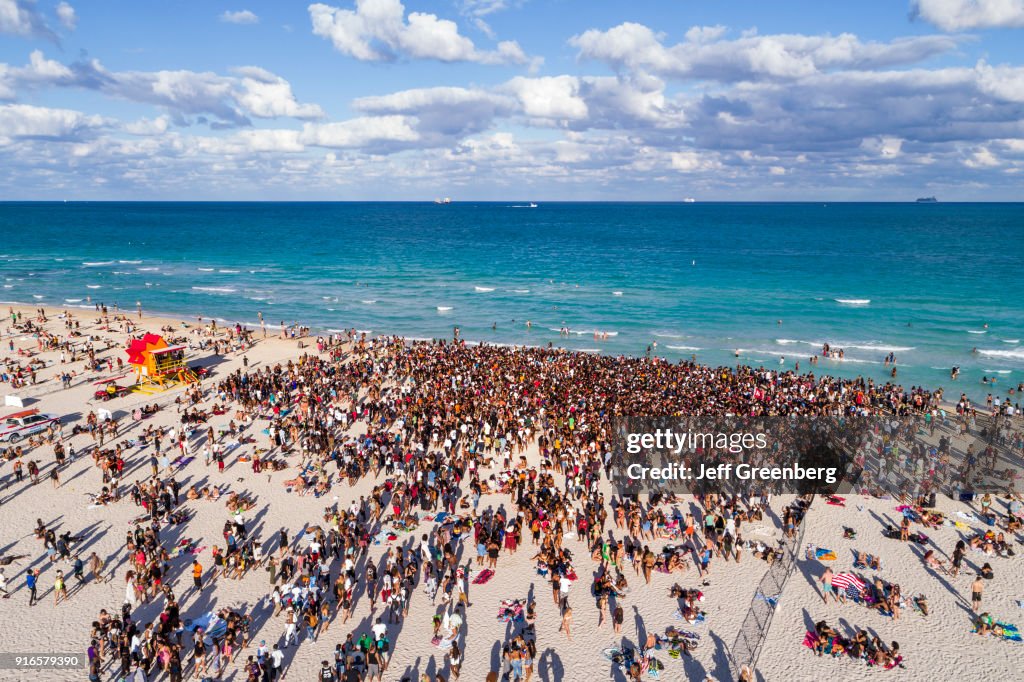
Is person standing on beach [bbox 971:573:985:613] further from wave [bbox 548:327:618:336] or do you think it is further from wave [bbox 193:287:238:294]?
wave [bbox 193:287:238:294]

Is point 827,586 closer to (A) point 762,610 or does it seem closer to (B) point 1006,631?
(A) point 762,610

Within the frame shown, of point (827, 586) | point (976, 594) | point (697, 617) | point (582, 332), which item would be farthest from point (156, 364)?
point (976, 594)

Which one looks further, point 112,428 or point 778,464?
point 112,428

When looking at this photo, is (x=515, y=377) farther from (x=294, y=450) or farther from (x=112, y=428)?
(x=112, y=428)

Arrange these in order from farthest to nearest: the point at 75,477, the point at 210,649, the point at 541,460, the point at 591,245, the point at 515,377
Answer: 1. the point at 591,245
2. the point at 515,377
3. the point at 541,460
4. the point at 75,477
5. the point at 210,649

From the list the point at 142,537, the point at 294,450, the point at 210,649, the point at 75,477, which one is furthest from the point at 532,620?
the point at 75,477

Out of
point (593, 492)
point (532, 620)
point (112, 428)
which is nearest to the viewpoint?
point (532, 620)

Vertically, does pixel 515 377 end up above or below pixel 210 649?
above
